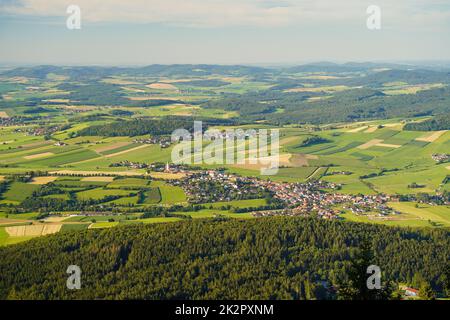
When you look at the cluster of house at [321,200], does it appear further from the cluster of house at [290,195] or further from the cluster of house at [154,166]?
the cluster of house at [154,166]

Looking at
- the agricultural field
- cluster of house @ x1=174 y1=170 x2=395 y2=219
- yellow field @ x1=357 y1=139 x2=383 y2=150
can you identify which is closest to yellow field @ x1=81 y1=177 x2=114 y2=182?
the agricultural field

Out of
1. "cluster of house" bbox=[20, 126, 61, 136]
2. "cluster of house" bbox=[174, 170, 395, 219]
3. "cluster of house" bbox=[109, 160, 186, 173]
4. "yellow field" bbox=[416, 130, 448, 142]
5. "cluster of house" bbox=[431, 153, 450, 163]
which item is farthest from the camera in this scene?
"cluster of house" bbox=[20, 126, 61, 136]

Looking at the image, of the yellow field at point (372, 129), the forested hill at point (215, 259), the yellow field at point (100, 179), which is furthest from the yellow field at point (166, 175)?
the yellow field at point (372, 129)

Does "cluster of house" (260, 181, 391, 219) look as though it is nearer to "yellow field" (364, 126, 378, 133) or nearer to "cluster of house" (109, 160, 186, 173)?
"cluster of house" (109, 160, 186, 173)

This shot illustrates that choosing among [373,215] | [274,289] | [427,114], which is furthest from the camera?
[427,114]

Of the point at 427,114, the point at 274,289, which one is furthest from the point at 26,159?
the point at 427,114
